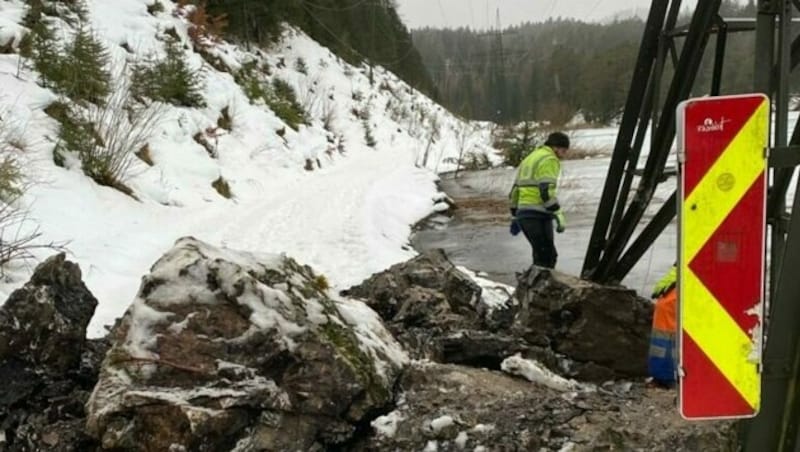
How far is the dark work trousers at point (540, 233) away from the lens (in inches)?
274

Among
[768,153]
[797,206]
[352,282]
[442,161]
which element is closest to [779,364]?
[797,206]

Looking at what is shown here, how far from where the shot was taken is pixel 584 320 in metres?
4.49

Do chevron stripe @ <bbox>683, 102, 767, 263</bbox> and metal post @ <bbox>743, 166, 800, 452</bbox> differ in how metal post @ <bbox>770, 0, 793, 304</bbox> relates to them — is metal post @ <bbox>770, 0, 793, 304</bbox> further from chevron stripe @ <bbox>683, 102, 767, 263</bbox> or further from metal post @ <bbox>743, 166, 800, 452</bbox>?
chevron stripe @ <bbox>683, 102, 767, 263</bbox>

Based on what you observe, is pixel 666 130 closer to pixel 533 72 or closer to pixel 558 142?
pixel 558 142

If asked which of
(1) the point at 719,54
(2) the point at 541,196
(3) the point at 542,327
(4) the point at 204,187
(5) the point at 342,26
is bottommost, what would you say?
(3) the point at 542,327

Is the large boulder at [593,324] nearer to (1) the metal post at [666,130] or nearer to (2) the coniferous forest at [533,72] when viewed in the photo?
(1) the metal post at [666,130]

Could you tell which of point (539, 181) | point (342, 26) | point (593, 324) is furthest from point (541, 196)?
point (342, 26)

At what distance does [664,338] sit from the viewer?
3.92 m

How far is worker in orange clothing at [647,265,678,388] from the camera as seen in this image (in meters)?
3.86

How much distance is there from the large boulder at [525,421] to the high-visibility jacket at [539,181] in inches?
139

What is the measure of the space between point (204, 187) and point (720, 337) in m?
9.23

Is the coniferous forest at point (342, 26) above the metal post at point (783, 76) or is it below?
above

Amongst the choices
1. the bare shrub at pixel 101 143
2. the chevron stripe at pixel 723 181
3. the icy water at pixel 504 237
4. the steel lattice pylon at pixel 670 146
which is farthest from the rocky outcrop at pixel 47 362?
the icy water at pixel 504 237

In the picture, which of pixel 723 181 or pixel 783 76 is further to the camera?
pixel 783 76
